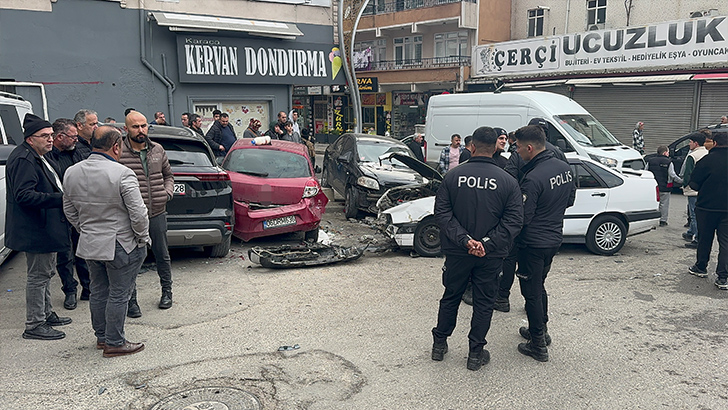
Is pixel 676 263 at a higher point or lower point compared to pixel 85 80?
lower

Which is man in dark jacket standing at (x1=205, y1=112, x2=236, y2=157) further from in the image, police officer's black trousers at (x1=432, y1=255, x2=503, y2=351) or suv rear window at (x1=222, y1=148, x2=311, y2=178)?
police officer's black trousers at (x1=432, y1=255, x2=503, y2=351)

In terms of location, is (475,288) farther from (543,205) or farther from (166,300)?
(166,300)

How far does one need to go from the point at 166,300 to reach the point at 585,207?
6068mm

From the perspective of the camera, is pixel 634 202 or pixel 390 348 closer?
pixel 390 348

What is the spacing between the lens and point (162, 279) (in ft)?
19.3

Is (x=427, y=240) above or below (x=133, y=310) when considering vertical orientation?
above

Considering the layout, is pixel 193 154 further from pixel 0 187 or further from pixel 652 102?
pixel 652 102

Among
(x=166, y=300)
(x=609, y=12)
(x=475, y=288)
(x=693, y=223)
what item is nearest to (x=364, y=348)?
(x=475, y=288)

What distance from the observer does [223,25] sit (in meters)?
15.2

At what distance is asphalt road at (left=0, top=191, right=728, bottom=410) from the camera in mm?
4082

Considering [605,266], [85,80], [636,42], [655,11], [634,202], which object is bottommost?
[605,266]

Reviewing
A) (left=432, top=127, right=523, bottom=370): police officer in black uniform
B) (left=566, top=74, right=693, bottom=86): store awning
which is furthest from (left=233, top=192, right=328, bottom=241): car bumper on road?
(left=566, top=74, right=693, bottom=86): store awning

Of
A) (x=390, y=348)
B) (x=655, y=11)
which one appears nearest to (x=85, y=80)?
(x=390, y=348)

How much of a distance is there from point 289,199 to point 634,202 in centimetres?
519
